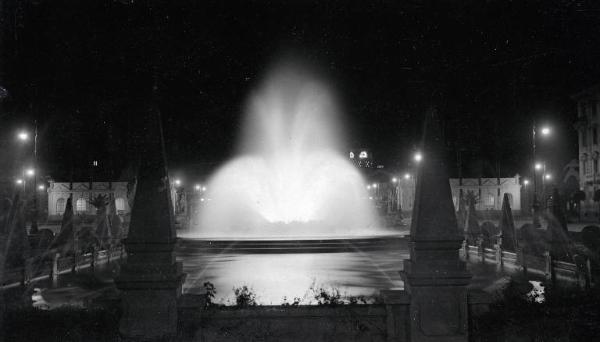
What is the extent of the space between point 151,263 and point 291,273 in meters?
10.7

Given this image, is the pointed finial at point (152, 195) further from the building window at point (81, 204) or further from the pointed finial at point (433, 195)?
the building window at point (81, 204)

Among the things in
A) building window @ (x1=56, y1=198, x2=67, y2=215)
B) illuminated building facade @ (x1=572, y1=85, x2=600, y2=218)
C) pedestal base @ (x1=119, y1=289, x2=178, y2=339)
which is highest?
illuminated building facade @ (x1=572, y1=85, x2=600, y2=218)

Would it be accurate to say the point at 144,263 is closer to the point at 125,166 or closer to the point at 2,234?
the point at 2,234

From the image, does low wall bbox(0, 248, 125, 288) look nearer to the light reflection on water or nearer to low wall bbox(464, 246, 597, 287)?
the light reflection on water

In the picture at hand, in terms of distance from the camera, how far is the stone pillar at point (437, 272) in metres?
8.05

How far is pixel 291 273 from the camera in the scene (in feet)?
60.0

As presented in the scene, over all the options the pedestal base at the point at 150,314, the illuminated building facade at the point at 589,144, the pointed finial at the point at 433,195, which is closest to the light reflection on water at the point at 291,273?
the pedestal base at the point at 150,314

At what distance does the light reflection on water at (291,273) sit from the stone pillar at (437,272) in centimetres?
346

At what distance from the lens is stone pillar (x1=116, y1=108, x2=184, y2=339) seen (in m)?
7.94

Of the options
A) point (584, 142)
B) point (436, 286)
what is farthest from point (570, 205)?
point (436, 286)

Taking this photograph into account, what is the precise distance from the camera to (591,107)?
6681cm

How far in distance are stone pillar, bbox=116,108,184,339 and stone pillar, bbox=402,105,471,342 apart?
3.92 m

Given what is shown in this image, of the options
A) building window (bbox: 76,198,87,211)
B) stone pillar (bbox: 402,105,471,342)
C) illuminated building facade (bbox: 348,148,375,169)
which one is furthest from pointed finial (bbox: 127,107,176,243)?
illuminated building facade (bbox: 348,148,375,169)

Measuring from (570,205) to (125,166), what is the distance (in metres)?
79.0
